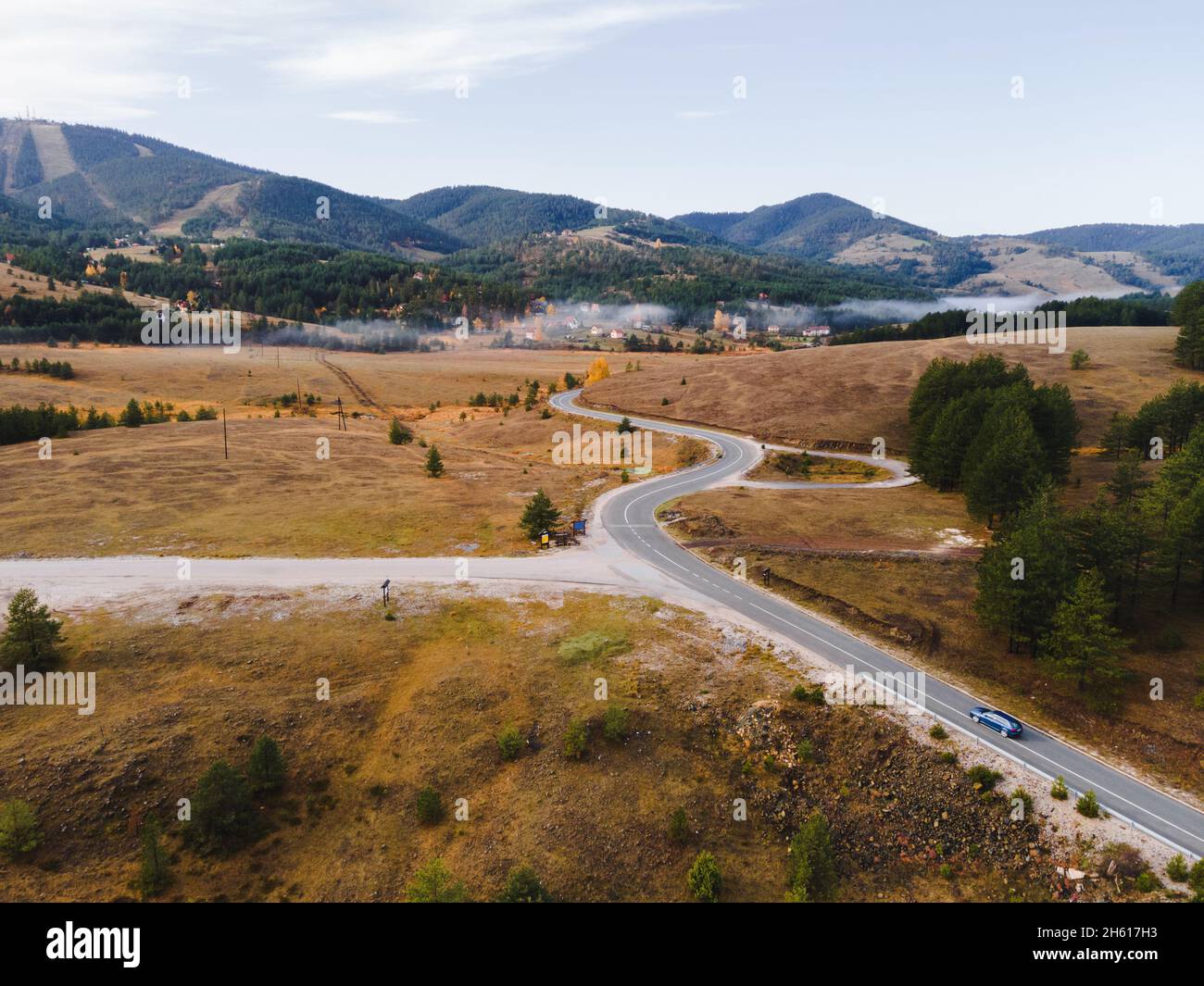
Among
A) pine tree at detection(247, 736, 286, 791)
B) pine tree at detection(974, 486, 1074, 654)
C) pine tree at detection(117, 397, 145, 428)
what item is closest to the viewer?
pine tree at detection(247, 736, 286, 791)

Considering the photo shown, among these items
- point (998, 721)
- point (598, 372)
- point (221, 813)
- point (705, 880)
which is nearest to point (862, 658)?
point (998, 721)

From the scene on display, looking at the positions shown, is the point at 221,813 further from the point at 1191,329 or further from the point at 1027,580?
the point at 1191,329

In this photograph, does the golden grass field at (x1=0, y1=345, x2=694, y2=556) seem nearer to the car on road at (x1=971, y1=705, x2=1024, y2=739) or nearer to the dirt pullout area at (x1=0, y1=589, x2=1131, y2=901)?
the dirt pullout area at (x1=0, y1=589, x2=1131, y2=901)

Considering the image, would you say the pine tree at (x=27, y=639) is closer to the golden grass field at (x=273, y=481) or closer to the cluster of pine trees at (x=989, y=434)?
the golden grass field at (x=273, y=481)

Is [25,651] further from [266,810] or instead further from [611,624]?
[611,624]

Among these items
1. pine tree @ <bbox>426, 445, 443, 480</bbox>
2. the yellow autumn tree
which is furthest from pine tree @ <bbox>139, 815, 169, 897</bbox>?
the yellow autumn tree
